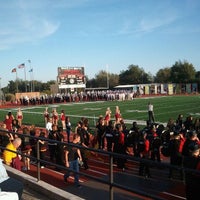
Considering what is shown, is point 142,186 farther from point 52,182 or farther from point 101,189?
point 52,182

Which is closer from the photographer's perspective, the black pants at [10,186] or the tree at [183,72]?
the black pants at [10,186]

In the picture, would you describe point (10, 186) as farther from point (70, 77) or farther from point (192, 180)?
point (70, 77)

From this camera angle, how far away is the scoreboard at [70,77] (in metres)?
50.8

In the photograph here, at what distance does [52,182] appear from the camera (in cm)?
916

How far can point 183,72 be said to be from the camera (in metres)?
81.0

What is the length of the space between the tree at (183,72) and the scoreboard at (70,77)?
116 ft

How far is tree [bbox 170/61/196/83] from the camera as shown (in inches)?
3150

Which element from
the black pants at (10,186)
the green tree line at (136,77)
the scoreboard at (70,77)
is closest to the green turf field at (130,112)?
the scoreboard at (70,77)

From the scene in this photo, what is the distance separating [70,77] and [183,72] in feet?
131

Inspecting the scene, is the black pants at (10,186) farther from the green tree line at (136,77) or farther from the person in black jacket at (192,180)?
the green tree line at (136,77)

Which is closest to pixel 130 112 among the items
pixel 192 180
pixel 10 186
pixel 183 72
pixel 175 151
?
pixel 175 151

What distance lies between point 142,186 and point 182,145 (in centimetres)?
180

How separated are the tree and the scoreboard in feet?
116

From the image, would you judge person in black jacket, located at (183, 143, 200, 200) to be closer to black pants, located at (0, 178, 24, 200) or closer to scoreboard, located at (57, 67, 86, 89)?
black pants, located at (0, 178, 24, 200)
